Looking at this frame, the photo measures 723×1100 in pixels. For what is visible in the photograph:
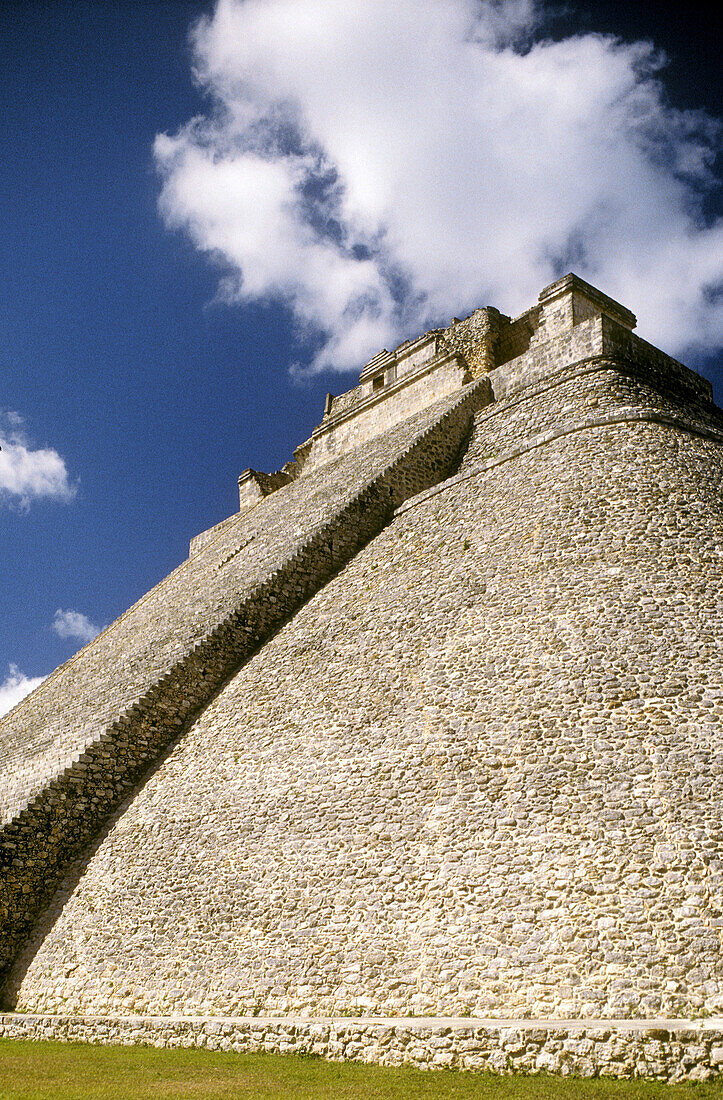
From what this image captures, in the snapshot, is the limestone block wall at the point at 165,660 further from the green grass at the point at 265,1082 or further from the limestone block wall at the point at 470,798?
the green grass at the point at 265,1082

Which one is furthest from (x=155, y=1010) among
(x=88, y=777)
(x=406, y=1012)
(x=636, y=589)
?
(x=636, y=589)

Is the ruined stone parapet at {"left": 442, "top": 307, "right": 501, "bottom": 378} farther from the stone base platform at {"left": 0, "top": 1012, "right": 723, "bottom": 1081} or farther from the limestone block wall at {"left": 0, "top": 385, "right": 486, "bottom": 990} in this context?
the stone base platform at {"left": 0, "top": 1012, "right": 723, "bottom": 1081}

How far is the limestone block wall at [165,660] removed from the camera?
35.8 feet

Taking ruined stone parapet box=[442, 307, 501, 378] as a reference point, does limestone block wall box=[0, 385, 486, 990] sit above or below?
below

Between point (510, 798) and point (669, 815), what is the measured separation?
1.46 metres

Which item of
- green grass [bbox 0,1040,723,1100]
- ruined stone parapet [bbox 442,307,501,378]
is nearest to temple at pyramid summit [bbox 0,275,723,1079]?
green grass [bbox 0,1040,723,1100]

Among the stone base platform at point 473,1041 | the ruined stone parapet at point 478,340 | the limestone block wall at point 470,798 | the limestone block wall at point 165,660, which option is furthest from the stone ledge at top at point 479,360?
the stone base platform at point 473,1041

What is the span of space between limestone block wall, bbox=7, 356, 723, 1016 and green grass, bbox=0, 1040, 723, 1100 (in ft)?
3.01

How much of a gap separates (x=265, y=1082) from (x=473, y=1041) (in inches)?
62.7

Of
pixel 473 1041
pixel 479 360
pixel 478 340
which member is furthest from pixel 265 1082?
pixel 478 340

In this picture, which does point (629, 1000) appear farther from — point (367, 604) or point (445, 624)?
point (367, 604)

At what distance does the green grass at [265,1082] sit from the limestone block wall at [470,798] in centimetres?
92

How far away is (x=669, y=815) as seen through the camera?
741 centimetres

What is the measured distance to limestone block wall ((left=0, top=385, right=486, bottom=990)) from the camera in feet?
35.8
